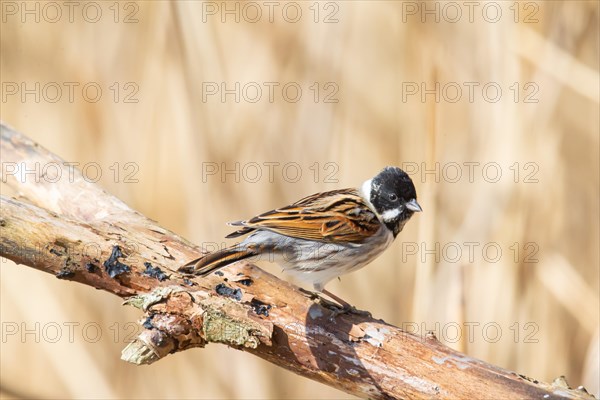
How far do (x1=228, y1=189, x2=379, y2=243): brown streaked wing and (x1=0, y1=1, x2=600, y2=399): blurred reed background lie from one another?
32 centimetres

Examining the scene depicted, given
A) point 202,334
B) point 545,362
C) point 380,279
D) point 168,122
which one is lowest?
point 545,362

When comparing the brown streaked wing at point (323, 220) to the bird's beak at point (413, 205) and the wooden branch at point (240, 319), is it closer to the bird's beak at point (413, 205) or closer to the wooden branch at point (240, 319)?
the bird's beak at point (413, 205)

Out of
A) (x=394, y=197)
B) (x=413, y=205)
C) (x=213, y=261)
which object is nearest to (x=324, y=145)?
(x=394, y=197)

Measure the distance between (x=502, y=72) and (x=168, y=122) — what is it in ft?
5.56

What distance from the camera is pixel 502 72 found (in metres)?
3.30

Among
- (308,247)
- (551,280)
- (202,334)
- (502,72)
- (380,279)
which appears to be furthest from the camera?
(380,279)

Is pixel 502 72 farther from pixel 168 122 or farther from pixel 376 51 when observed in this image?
pixel 168 122

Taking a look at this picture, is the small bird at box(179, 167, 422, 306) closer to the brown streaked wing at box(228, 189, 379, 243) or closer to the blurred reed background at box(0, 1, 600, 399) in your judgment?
the brown streaked wing at box(228, 189, 379, 243)

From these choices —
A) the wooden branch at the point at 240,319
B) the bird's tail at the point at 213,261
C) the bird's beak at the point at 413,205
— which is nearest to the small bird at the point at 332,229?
the bird's beak at the point at 413,205

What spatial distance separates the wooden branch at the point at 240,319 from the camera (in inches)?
81.6

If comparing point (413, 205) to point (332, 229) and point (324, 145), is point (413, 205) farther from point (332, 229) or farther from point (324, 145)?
point (324, 145)

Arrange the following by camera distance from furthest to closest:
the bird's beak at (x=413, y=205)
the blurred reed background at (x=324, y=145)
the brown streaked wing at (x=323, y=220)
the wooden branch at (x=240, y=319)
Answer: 1. the blurred reed background at (x=324, y=145)
2. the bird's beak at (x=413, y=205)
3. the brown streaked wing at (x=323, y=220)
4. the wooden branch at (x=240, y=319)

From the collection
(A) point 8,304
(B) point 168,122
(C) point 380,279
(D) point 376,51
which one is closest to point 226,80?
(B) point 168,122

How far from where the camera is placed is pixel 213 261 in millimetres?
2295
